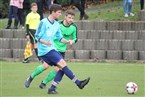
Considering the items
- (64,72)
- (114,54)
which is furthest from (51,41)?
(114,54)

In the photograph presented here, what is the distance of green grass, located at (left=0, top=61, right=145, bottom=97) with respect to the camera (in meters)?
11.1

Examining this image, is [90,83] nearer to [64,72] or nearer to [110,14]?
[64,72]

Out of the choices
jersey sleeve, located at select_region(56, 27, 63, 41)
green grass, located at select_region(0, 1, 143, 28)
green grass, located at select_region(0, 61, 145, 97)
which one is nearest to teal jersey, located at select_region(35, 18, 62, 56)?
jersey sleeve, located at select_region(56, 27, 63, 41)

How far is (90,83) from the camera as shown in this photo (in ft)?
42.8

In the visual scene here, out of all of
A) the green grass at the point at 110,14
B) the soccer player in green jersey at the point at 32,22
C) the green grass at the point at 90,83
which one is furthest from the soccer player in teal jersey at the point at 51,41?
the green grass at the point at 110,14

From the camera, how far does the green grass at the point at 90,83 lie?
11.1 m

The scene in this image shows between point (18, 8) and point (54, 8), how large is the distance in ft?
36.0

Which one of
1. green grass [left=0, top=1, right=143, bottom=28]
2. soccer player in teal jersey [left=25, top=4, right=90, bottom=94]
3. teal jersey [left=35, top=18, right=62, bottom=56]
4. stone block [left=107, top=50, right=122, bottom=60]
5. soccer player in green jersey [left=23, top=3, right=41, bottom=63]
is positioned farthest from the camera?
green grass [left=0, top=1, right=143, bottom=28]

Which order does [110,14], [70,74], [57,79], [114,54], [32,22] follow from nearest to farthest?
[70,74] < [57,79] < [32,22] < [114,54] < [110,14]

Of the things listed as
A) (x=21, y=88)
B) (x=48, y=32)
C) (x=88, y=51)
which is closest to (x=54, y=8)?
(x=48, y=32)

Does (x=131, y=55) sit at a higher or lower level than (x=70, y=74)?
lower

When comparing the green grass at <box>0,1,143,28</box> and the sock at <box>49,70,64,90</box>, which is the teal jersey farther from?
the green grass at <box>0,1,143,28</box>

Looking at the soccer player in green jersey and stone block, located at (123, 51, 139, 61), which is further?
stone block, located at (123, 51, 139, 61)

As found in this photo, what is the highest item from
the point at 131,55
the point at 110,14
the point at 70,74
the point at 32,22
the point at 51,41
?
the point at 110,14
